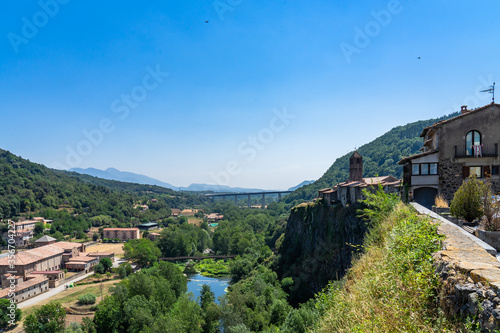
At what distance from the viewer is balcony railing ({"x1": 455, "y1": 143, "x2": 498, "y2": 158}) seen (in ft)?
44.9

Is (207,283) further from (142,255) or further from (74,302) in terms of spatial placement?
(74,302)

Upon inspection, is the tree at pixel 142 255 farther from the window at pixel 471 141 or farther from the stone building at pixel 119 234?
the window at pixel 471 141

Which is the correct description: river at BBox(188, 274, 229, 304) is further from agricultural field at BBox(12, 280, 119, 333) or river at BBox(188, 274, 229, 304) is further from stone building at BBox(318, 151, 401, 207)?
stone building at BBox(318, 151, 401, 207)

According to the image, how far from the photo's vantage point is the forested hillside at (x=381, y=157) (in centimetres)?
10366

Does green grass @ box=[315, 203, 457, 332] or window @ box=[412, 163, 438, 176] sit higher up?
window @ box=[412, 163, 438, 176]

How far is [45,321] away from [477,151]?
32.1 meters

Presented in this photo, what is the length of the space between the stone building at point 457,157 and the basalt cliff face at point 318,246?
8.13 metres

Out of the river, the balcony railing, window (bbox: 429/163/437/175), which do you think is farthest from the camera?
the river

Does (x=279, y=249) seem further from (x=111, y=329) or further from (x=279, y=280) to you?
(x=111, y=329)

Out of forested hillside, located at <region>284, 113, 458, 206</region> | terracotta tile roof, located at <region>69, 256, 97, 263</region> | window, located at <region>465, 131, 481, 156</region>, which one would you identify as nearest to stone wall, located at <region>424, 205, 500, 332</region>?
window, located at <region>465, 131, 481, 156</region>

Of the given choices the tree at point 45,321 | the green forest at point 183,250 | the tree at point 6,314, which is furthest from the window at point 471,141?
the tree at point 6,314

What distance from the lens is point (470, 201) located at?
733 centimetres

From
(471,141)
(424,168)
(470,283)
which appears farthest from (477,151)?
(470,283)

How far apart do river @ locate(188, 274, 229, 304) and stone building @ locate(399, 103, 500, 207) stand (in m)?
32.1
